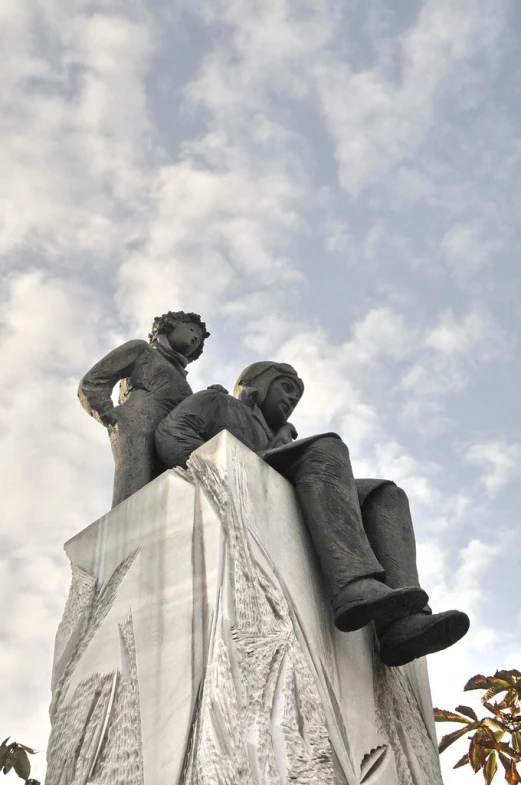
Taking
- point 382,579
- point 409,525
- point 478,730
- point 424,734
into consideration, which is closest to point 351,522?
point 382,579

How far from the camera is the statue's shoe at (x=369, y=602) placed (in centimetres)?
418

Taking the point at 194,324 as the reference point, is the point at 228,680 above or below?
below

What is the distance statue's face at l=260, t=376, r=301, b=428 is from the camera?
5574 mm

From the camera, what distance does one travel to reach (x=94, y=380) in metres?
5.76

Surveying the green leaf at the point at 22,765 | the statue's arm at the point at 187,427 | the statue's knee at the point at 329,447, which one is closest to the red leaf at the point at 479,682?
the statue's knee at the point at 329,447

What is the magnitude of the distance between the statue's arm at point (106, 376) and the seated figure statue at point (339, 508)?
2.00 feet

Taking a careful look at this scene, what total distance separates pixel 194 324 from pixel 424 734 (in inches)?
112

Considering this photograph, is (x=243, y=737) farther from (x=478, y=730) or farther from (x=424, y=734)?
(x=478, y=730)

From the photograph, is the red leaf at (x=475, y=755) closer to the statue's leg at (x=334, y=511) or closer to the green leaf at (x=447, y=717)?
the green leaf at (x=447, y=717)

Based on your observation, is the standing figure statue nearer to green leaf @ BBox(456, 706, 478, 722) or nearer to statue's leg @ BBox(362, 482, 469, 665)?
statue's leg @ BBox(362, 482, 469, 665)

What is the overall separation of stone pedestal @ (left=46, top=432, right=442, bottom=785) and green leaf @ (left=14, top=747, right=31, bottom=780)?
3.26ft

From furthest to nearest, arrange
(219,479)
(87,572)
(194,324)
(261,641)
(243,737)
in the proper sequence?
(194,324)
(87,572)
(219,479)
(261,641)
(243,737)

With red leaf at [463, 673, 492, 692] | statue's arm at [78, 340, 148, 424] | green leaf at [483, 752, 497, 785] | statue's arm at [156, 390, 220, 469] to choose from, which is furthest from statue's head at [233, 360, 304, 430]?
green leaf at [483, 752, 497, 785]

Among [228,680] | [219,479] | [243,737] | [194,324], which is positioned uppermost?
[194,324]
